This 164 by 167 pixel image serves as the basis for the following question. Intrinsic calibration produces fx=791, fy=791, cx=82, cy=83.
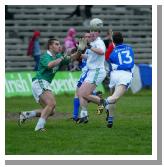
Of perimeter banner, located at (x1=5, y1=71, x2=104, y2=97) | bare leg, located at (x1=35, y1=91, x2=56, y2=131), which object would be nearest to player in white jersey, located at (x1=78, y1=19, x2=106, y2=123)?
bare leg, located at (x1=35, y1=91, x2=56, y2=131)

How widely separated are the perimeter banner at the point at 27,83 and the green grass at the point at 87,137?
23.0 feet

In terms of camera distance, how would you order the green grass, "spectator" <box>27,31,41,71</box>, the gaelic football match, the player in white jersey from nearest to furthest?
the green grass → the gaelic football match → the player in white jersey → "spectator" <box>27,31,41,71</box>

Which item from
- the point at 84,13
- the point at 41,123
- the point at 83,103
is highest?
the point at 84,13

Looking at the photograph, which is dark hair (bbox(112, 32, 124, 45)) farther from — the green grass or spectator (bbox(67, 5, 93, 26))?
spectator (bbox(67, 5, 93, 26))

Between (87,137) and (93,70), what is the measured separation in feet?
10.1

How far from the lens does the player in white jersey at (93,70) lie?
17.8 metres

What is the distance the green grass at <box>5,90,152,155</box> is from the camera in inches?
542

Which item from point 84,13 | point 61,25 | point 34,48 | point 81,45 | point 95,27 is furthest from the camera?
point 84,13

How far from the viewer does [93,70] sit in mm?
18234

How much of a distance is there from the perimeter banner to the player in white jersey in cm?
972

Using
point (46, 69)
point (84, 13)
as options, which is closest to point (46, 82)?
point (46, 69)

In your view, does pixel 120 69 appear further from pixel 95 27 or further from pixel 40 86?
pixel 40 86

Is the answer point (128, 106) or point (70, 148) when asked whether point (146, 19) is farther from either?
point (70, 148)
